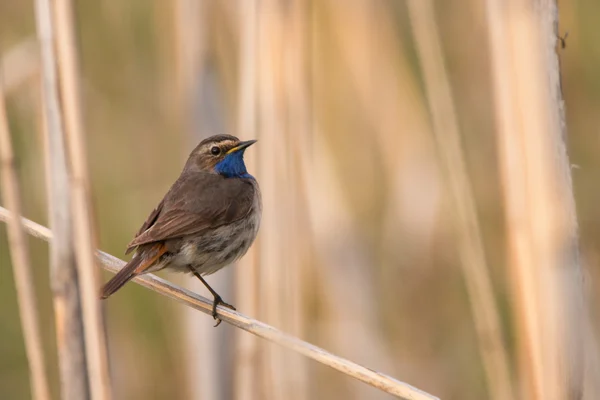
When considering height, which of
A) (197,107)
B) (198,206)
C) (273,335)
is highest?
(197,107)

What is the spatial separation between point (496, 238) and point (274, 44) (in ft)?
7.11

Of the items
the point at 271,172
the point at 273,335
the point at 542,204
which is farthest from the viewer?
the point at 271,172

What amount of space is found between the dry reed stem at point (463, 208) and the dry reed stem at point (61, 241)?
156cm

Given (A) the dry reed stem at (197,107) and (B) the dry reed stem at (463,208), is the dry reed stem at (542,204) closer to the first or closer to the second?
(B) the dry reed stem at (463,208)

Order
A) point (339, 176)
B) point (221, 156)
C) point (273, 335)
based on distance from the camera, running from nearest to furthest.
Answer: point (273, 335)
point (221, 156)
point (339, 176)

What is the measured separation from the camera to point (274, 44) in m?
3.03

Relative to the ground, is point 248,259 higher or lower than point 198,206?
lower

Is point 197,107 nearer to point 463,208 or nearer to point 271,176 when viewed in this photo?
point 271,176

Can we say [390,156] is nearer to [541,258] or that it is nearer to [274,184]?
[274,184]

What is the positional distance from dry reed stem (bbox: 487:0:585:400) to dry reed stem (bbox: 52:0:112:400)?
1010 millimetres

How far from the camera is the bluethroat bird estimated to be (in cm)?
289

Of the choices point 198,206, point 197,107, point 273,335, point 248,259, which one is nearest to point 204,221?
point 198,206

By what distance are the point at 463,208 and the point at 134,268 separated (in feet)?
3.87

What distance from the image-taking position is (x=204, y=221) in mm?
3094
